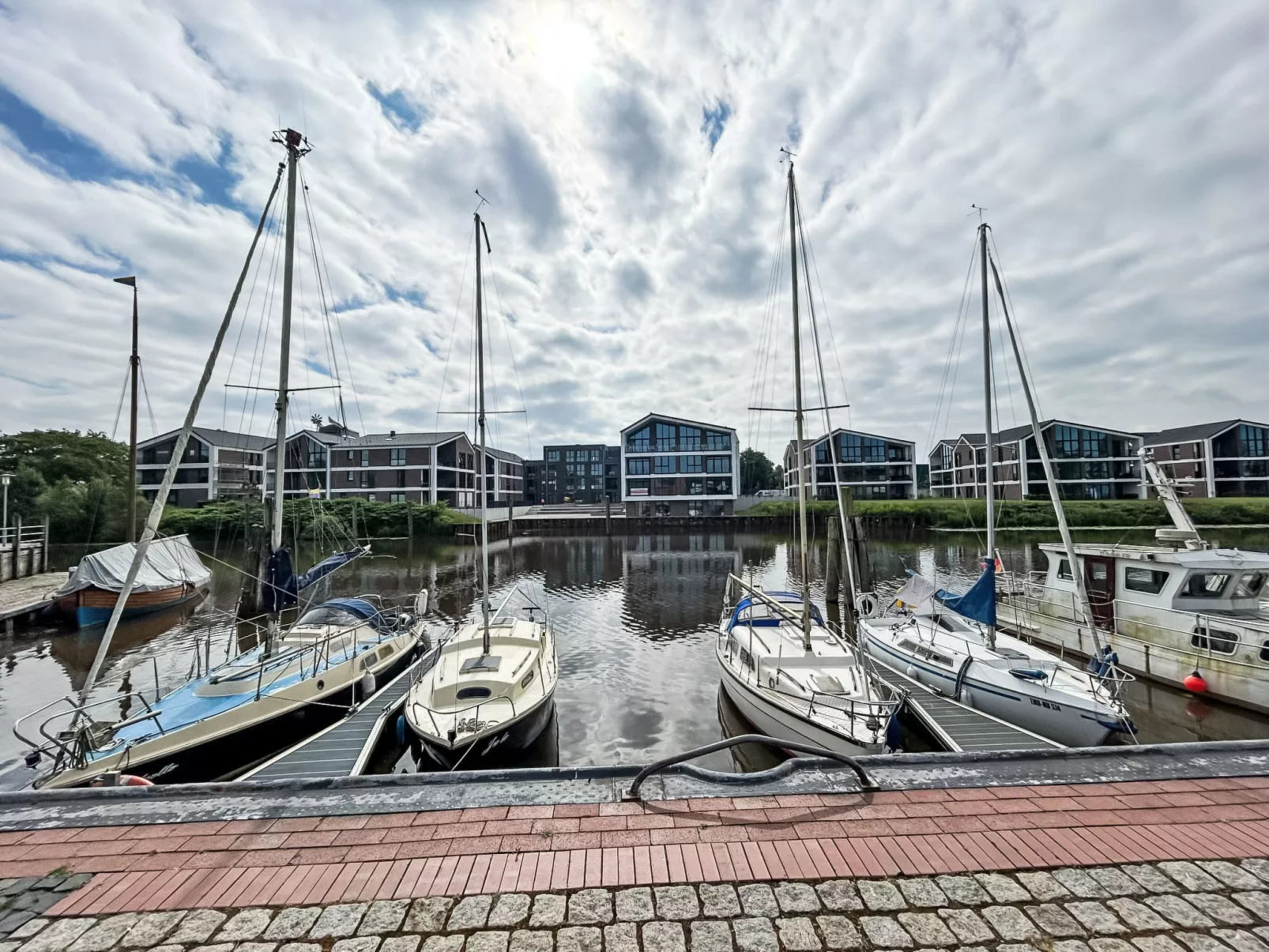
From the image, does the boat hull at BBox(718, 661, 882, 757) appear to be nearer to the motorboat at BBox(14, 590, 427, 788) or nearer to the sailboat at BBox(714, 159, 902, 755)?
the sailboat at BBox(714, 159, 902, 755)

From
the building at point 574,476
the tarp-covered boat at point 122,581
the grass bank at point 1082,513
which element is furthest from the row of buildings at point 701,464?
the tarp-covered boat at point 122,581

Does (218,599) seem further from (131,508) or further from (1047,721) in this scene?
(1047,721)

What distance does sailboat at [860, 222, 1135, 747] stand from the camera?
34.3 ft

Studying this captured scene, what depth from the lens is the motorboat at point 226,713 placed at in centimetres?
838

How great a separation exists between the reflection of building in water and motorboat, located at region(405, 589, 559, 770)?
9.77 m

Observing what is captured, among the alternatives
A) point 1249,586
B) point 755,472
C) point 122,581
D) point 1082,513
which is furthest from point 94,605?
point 755,472

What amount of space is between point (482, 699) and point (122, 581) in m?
22.1

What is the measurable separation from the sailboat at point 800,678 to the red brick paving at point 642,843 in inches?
190

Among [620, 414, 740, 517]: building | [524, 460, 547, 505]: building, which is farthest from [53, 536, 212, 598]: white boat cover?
[524, 460, 547, 505]: building

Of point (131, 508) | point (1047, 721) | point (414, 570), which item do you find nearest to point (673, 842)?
point (1047, 721)

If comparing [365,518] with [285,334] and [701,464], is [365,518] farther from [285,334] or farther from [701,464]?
[285,334]

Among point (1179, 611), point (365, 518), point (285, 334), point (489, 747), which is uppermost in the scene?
point (285, 334)

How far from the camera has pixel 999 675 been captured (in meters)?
11.7

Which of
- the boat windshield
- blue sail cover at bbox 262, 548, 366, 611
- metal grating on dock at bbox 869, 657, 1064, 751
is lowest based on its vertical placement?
metal grating on dock at bbox 869, 657, 1064, 751
